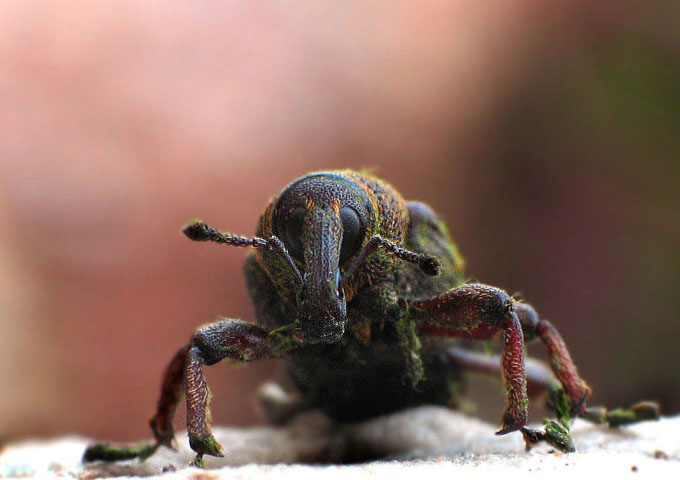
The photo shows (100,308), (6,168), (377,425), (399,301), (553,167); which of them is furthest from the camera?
(553,167)

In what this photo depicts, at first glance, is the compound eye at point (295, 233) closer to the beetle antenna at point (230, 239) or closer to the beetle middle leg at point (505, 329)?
the beetle antenna at point (230, 239)

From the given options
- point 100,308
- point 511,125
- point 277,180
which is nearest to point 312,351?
point 277,180

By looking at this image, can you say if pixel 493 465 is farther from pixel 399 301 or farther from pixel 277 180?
pixel 277 180

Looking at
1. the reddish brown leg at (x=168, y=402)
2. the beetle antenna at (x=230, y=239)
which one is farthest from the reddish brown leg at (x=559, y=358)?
the reddish brown leg at (x=168, y=402)

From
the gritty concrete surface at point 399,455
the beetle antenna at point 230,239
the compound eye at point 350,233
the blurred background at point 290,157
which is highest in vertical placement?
the blurred background at point 290,157

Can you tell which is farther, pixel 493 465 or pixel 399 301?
pixel 399 301

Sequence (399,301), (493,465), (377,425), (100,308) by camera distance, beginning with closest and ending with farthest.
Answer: (493,465)
(399,301)
(377,425)
(100,308)

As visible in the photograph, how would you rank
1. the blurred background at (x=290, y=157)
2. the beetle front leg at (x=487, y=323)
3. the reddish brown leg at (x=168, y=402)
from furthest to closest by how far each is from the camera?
the blurred background at (x=290, y=157)
the reddish brown leg at (x=168, y=402)
the beetle front leg at (x=487, y=323)
